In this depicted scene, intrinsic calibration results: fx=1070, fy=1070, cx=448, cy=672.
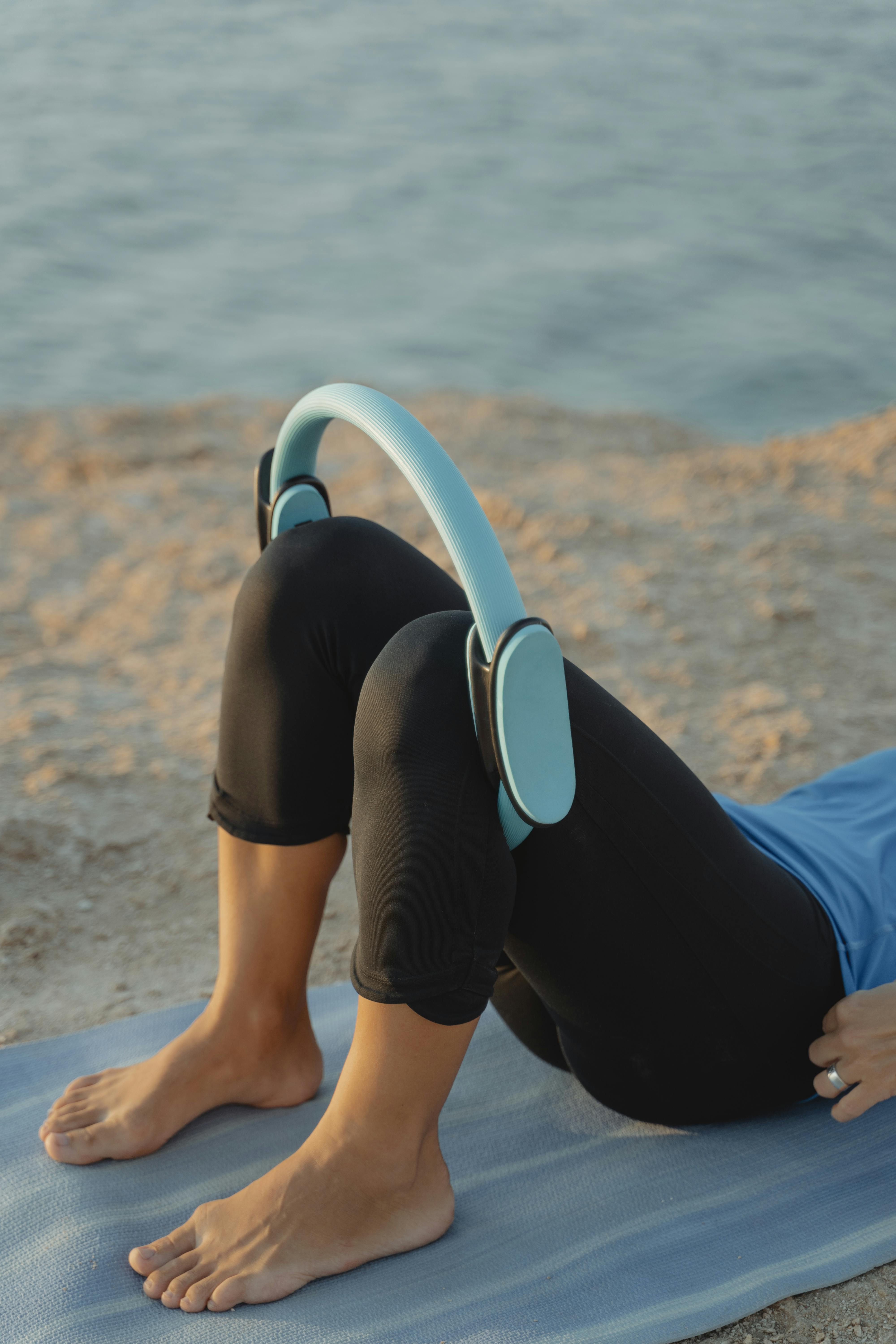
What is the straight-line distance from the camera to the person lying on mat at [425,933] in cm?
89

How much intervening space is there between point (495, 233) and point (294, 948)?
36.1 ft

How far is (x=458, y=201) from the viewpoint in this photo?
12055mm

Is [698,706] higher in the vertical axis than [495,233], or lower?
higher

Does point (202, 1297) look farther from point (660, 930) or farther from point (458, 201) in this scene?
point (458, 201)

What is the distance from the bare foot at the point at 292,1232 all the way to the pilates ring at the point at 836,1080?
385 millimetres

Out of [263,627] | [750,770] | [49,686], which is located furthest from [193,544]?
[263,627]

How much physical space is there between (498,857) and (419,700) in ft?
0.48

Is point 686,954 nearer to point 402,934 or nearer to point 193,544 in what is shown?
point 402,934

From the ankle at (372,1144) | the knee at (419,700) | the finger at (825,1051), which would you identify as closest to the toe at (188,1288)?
the ankle at (372,1144)

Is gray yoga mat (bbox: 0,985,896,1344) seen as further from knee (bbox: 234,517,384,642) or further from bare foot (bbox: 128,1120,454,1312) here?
knee (bbox: 234,517,384,642)

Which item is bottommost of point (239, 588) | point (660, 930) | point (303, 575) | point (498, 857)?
point (239, 588)

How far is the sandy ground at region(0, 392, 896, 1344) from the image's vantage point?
68.1 inches

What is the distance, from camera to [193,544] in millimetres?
3303

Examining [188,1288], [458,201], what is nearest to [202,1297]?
[188,1288]
